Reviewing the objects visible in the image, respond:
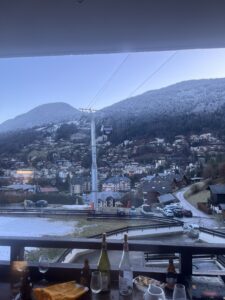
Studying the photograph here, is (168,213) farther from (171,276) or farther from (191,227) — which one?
(171,276)

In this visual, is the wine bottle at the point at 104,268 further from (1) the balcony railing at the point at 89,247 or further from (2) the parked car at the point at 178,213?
(2) the parked car at the point at 178,213

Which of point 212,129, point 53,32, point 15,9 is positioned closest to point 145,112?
point 212,129

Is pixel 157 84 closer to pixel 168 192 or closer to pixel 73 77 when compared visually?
pixel 73 77

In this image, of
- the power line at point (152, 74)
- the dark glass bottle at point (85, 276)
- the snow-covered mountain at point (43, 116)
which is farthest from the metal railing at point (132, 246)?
the power line at point (152, 74)

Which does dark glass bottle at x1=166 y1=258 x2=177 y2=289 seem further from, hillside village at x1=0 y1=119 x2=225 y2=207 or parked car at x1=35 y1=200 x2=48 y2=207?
parked car at x1=35 y1=200 x2=48 y2=207

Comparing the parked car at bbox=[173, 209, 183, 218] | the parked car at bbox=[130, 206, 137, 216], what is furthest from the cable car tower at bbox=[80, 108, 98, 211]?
the parked car at bbox=[173, 209, 183, 218]

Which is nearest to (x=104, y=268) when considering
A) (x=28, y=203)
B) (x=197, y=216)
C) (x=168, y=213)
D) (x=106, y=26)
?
(x=168, y=213)
